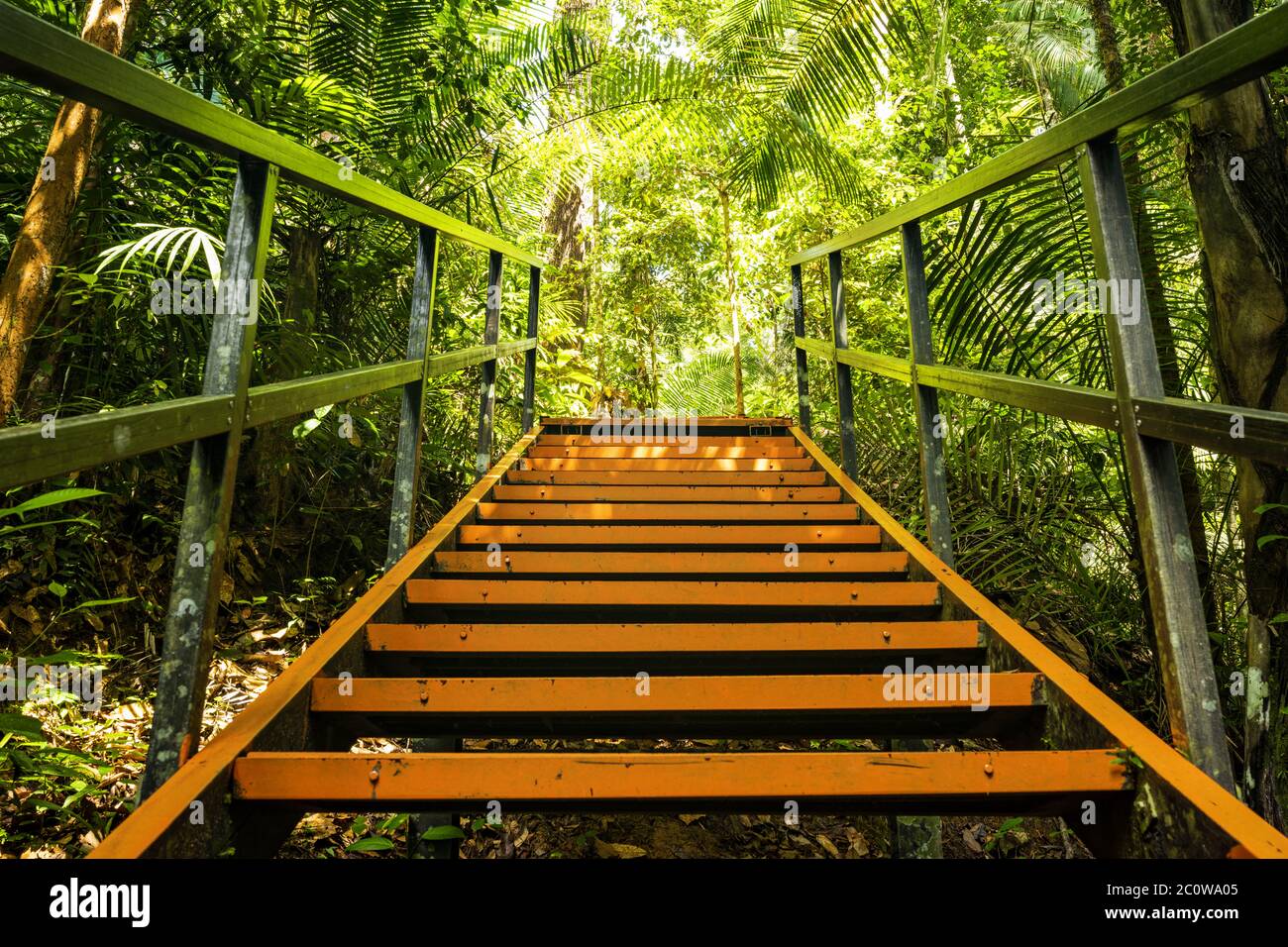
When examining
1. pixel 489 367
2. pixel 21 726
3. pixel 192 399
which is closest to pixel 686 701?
pixel 192 399

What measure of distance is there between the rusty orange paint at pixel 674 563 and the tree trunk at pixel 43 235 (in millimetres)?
1228

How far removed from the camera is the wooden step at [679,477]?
140 inches

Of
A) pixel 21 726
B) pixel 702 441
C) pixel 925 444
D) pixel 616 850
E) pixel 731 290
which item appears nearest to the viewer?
pixel 21 726

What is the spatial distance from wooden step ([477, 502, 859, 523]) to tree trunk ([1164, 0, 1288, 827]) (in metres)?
1.28

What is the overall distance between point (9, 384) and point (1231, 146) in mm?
3136

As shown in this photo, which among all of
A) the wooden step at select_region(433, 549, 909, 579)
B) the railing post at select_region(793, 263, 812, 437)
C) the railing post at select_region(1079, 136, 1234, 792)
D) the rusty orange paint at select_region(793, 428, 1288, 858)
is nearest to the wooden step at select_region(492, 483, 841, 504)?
the wooden step at select_region(433, 549, 909, 579)

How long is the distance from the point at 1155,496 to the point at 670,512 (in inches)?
76.3

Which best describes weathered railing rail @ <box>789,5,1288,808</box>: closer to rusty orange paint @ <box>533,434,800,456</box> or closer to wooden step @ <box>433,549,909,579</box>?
wooden step @ <box>433,549,909,579</box>

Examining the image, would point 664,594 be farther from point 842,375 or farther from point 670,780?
point 842,375

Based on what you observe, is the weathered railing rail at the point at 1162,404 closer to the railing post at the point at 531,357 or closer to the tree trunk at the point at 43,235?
the tree trunk at the point at 43,235

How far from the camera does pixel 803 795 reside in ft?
3.98

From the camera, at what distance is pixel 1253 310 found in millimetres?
1945

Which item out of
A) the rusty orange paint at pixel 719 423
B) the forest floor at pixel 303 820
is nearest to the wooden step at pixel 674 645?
the forest floor at pixel 303 820
